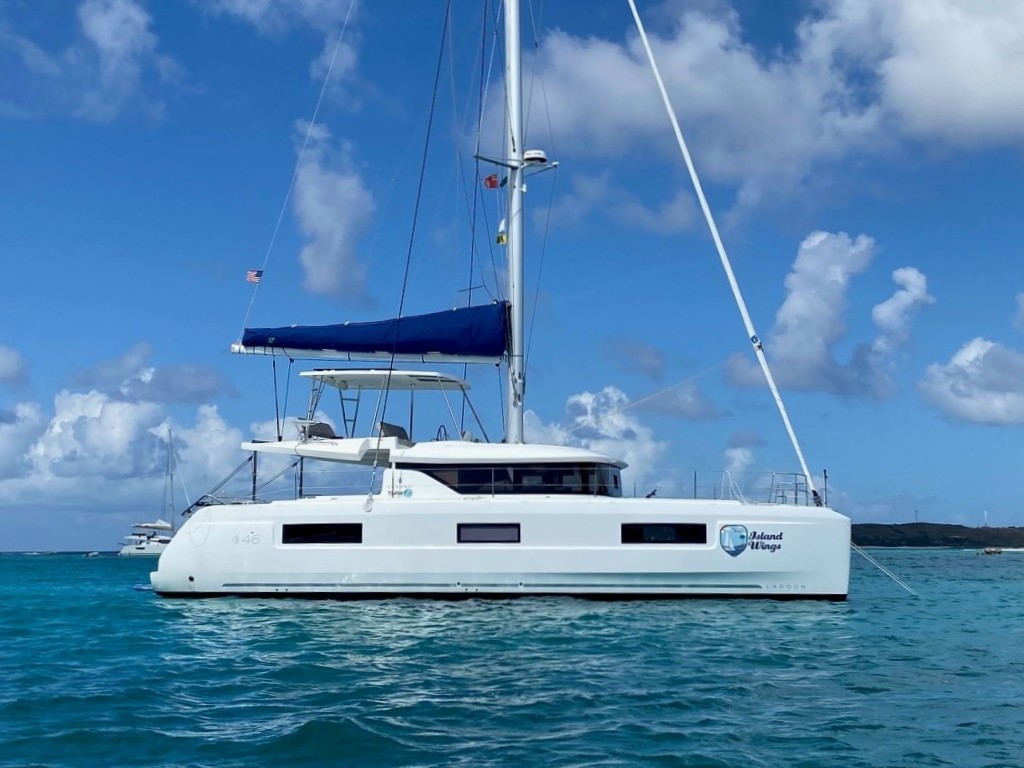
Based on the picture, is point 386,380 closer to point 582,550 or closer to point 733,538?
point 582,550

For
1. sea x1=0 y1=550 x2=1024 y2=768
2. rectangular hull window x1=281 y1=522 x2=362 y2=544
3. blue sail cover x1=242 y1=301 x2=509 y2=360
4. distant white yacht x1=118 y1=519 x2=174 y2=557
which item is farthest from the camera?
distant white yacht x1=118 y1=519 x2=174 y2=557

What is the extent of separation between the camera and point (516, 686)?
10.5 meters

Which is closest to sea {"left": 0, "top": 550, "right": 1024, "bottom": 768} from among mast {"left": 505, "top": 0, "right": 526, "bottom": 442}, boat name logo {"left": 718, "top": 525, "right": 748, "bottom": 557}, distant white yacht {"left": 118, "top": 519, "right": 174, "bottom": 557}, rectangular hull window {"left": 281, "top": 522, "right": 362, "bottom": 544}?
boat name logo {"left": 718, "top": 525, "right": 748, "bottom": 557}

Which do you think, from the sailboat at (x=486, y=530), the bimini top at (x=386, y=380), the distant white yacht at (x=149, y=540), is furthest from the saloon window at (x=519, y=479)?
the distant white yacht at (x=149, y=540)

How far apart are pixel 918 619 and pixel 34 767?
1434 centimetres

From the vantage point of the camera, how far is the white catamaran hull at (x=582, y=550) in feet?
58.4

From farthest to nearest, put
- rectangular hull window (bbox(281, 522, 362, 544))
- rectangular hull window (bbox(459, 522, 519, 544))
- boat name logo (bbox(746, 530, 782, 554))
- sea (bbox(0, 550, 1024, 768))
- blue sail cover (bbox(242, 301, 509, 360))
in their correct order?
blue sail cover (bbox(242, 301, 509, 360))
rectangular hull window (bbox(281, 522, 362, 544))
rectangular hull window (bbox(459, 522, 519, 544))
boat name logo (bbox(746, 530, 782, 554))
sea (bbox(0, 550, 1024, 768))

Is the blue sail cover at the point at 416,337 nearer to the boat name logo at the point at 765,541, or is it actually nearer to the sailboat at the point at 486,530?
the sailboat at the point at 486,530

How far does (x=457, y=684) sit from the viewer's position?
424 inches

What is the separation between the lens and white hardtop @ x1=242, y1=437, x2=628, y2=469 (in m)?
18.6

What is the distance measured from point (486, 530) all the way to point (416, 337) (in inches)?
169

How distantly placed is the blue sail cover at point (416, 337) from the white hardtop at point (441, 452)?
1804mm

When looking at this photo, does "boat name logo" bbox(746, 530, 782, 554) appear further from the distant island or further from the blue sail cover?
the distant island

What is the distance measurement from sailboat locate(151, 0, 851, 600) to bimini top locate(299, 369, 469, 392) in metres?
0.12
